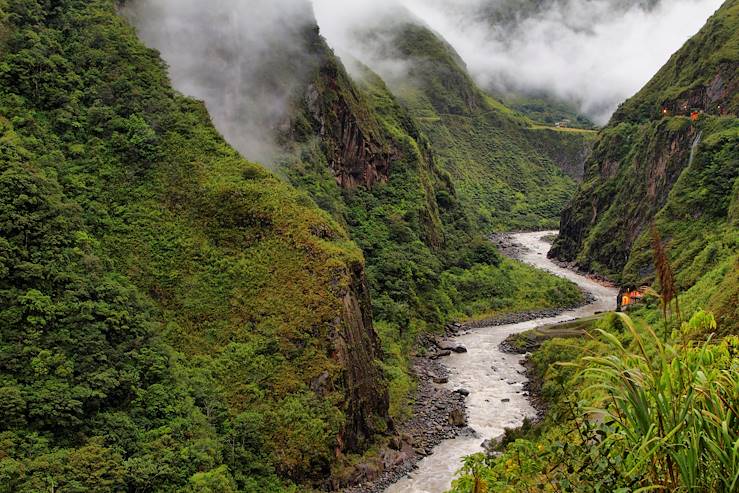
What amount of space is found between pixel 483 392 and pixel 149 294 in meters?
25.8

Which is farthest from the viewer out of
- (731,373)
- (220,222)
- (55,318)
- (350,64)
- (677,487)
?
(350,64)

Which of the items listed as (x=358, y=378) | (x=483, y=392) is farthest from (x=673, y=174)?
(x=358, y=378)

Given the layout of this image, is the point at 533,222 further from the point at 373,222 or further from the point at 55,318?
the point at 55,318

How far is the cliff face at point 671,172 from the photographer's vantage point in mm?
64062

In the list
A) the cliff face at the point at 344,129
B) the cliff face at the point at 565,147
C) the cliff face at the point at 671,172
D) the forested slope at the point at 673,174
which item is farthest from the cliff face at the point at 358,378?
the cliff face at the point at 565,147

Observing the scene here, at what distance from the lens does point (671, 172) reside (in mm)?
78562

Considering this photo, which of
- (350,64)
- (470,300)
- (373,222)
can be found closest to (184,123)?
(373,222)

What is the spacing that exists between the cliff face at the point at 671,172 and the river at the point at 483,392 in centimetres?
1203

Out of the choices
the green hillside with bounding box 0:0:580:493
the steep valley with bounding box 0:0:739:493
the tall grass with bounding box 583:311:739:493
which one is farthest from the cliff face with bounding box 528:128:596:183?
the tall grass with bounding box 583:311:739:493

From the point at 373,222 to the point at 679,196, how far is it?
36.0m

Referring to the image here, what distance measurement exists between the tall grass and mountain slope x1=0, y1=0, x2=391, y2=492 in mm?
21181

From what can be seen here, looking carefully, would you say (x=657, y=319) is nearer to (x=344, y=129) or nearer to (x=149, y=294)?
(x=149, y=294)

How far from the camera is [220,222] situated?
39281 millimetres

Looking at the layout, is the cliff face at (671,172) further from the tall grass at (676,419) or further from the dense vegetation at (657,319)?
the tall grass at (676,419)
